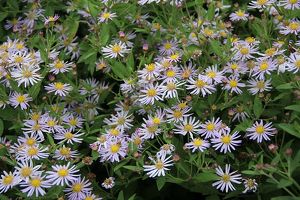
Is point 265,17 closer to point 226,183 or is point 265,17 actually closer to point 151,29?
point 151,29

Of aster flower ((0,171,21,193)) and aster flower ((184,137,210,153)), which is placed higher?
aster flower ((0,171,21,193))

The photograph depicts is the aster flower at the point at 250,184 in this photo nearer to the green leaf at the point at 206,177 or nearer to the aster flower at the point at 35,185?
the green leaf at the point at 206,177

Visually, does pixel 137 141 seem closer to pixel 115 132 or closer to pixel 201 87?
pixel 115 132

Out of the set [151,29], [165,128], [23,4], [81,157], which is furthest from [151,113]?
[23,4]

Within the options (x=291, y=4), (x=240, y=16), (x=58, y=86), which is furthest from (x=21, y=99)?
(x=291, y=4)

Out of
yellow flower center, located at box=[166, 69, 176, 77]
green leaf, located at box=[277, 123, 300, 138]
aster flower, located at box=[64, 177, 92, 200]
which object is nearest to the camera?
green leaf, located at box=[277, 123, 300, 138]

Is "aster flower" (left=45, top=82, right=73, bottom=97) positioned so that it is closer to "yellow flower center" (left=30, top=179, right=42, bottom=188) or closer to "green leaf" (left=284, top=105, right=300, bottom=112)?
"yellow flower center" (left=30, top=179, right=42, bottom=188)

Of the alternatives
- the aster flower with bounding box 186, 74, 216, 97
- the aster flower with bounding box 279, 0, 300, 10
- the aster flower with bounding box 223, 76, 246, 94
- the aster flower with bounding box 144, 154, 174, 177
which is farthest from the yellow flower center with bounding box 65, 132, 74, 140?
the aster flower with bounding box 279, 0, 300, 10

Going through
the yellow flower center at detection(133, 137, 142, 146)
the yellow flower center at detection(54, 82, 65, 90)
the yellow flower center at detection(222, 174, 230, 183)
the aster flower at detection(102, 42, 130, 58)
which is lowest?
the yellow flower center at detection(222, 174, 230, 183)
